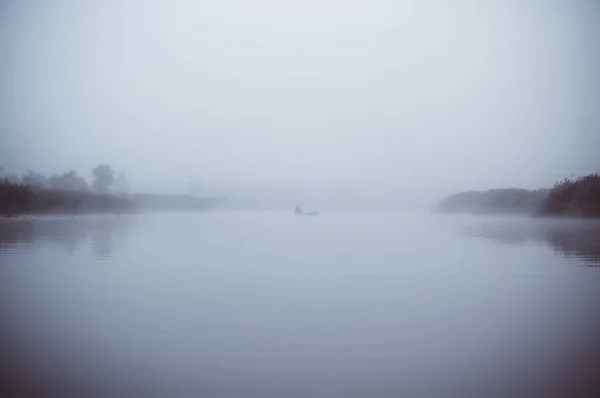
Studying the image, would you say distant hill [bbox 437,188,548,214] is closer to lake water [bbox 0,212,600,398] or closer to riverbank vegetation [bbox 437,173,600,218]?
riverbank vegetation [bbox 437,173,600,218]

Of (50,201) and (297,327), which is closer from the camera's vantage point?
(297,327)

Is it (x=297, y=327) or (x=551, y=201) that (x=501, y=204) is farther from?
(x=297, y=327)

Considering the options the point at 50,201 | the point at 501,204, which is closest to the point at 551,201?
the point at 501,204

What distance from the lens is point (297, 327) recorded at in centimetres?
425

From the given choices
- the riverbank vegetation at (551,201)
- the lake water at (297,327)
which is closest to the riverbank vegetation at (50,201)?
the lake water at (297,327)

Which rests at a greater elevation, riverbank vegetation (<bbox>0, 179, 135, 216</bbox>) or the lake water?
riverbank vegetation (<bbox>0, 179, 135, 216</bbox>)

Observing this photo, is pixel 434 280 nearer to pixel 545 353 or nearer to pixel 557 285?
pixel 557 285

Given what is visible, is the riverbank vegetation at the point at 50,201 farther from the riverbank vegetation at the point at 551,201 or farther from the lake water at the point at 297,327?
the riverbank vegetation at the point at 551,201

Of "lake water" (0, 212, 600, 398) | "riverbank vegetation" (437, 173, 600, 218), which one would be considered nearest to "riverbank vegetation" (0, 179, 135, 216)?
"lake water" (0, 212, 600, 398)

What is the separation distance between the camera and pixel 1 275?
6.31m

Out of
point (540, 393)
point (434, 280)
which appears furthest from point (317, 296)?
point (540, 393)

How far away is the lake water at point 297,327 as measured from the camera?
3.05 m

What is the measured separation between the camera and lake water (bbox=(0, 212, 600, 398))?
3.05 meters

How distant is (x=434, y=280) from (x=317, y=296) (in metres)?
2.03
